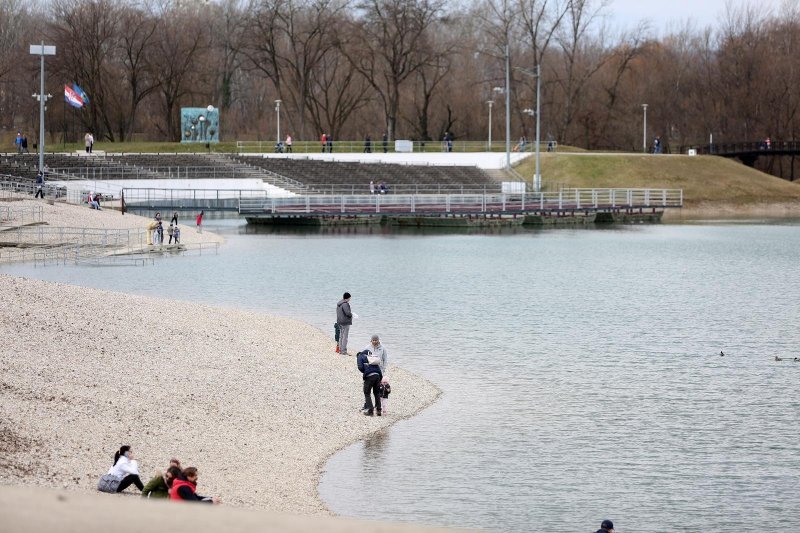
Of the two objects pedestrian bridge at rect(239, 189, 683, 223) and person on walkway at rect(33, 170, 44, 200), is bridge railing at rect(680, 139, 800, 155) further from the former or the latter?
person on walkway at rect(33, 170, 44, 200)

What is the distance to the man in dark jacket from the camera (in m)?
23.8

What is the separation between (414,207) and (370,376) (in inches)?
2283

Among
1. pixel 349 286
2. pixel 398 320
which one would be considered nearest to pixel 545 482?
pixel 398 320

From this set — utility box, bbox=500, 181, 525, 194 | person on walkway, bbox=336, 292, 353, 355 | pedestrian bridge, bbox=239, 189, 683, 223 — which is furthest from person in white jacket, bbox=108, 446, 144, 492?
utility box, bbox=500, 181, 525, 194

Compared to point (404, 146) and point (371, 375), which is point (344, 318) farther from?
point (404, 146)

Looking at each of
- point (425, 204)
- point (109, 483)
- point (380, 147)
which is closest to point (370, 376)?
point (109, 483)

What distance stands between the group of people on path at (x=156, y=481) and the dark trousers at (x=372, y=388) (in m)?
6.88

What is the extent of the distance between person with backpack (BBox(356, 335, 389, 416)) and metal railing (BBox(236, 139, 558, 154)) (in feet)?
276

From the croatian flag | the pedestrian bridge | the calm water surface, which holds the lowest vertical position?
the calm water surface

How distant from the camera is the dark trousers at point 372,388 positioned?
24000 millimetres

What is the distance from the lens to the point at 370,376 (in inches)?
944

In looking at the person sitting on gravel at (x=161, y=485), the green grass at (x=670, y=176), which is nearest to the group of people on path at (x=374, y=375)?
the person sitting on gravel at (x=161, y=485)

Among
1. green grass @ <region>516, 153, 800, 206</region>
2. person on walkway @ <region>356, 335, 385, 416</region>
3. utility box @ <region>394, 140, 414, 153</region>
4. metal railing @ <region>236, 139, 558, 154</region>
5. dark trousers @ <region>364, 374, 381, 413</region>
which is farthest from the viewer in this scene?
metal railing @ <region>236, 139, 558, 154</region>

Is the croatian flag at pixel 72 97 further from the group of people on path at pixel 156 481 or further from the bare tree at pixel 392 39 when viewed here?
the group of people on path at pixel 156 481
